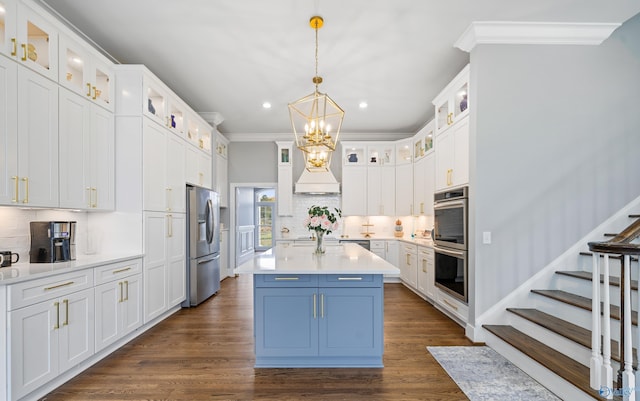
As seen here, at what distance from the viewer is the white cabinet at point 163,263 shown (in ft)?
11.9

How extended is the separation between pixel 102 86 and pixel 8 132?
4.46 ft

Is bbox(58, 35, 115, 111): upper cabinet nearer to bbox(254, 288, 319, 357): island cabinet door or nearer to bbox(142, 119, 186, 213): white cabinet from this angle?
bbox(142, 119, 186, 213): white cabinet

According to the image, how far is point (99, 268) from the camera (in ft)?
9.39

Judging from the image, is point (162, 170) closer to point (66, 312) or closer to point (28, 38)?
point (28, 38)

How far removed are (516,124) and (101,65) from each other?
4289 mm

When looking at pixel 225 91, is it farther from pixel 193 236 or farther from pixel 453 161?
pixel 453 161

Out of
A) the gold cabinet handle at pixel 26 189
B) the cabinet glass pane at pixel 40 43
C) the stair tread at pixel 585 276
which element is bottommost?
the stair tread at pixel 585 276

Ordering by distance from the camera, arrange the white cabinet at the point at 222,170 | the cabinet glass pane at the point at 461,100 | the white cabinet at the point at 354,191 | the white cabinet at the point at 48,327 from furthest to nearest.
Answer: the white cabinet at the point at 354,191 → the white cabinet at the point at 222,170 → the cabinet glass pane at the point at 461,100 → the white cabinet at the point at 48,327

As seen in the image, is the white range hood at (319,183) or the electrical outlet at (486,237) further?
the white range hood at (319,183)

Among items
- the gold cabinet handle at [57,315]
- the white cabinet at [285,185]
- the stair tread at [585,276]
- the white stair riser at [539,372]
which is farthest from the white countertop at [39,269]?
the stair tread at [585,276]

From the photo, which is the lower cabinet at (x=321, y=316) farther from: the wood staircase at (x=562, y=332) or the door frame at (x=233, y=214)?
the door frame at (x=233, y=214)

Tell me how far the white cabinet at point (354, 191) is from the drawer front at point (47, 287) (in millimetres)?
4863

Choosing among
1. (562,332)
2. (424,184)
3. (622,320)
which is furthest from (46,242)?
(424,184)

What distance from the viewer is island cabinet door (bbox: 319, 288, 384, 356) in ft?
9.09
